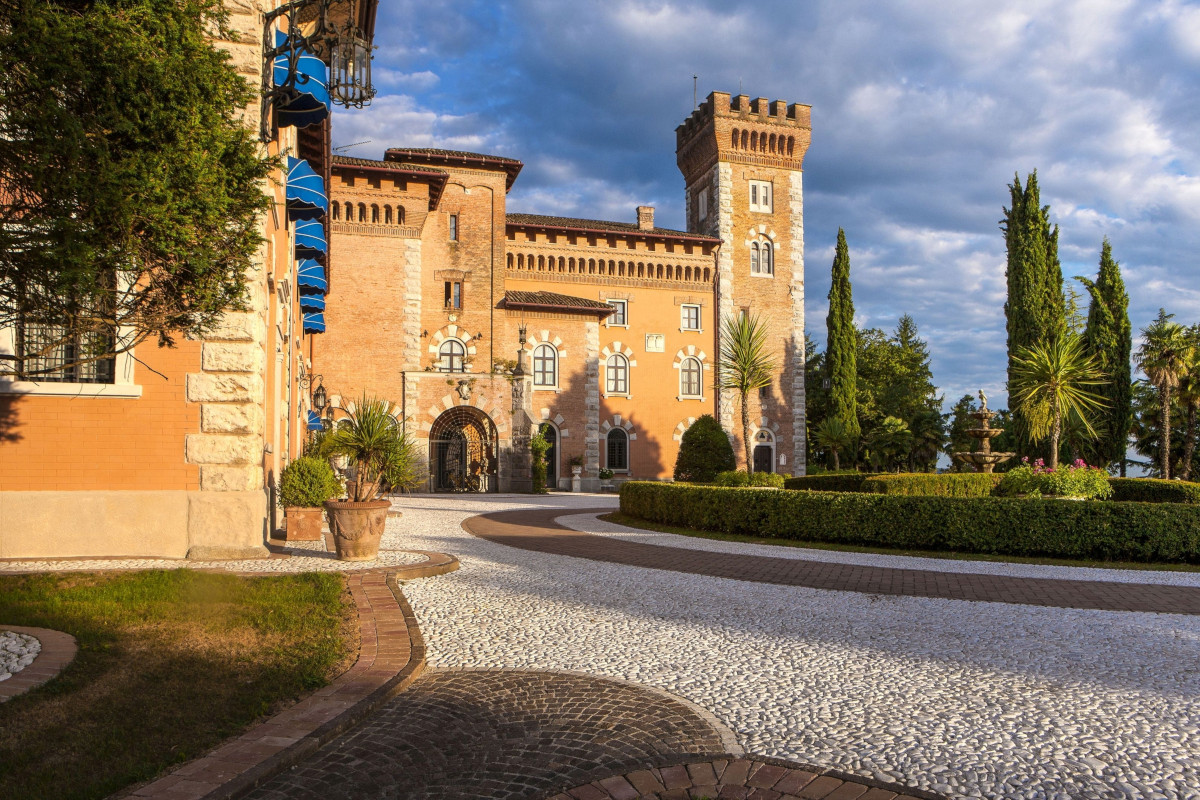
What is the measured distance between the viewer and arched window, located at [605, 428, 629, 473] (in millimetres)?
39156

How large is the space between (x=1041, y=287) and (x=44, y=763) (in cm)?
4161

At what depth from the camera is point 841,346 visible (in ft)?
145

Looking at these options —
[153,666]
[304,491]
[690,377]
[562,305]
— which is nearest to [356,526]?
[304,491]

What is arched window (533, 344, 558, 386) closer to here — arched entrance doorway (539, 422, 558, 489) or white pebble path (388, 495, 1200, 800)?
arched entrance doorway (539, 422, 558, 489)

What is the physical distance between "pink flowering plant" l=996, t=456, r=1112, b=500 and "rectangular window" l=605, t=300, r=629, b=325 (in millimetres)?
22438

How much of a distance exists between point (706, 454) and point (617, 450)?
629 inches

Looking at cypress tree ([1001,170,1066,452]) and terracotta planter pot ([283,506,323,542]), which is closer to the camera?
terracotta planter pot ([283,506,323,542])

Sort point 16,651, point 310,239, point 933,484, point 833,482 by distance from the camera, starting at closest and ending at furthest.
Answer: point 16,651 < point 310,239 < point 933,484 < point 833,482

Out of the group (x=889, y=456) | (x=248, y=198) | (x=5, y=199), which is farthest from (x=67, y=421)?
(x=889, y=456)

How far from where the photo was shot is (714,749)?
4.07 m

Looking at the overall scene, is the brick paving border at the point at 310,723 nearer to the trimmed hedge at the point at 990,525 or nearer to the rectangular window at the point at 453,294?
the trimmed hedge at the point at 990,525

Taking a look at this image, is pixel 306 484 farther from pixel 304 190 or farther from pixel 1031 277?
pixel 1031 277

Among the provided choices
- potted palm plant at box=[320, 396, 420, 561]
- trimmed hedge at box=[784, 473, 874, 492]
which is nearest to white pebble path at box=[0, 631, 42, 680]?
potted palm plant at box=[320, 396, 420, 561]

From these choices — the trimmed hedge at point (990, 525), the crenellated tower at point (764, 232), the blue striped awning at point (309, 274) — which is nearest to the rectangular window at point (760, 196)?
the crenellated tower at point (764, 232)
